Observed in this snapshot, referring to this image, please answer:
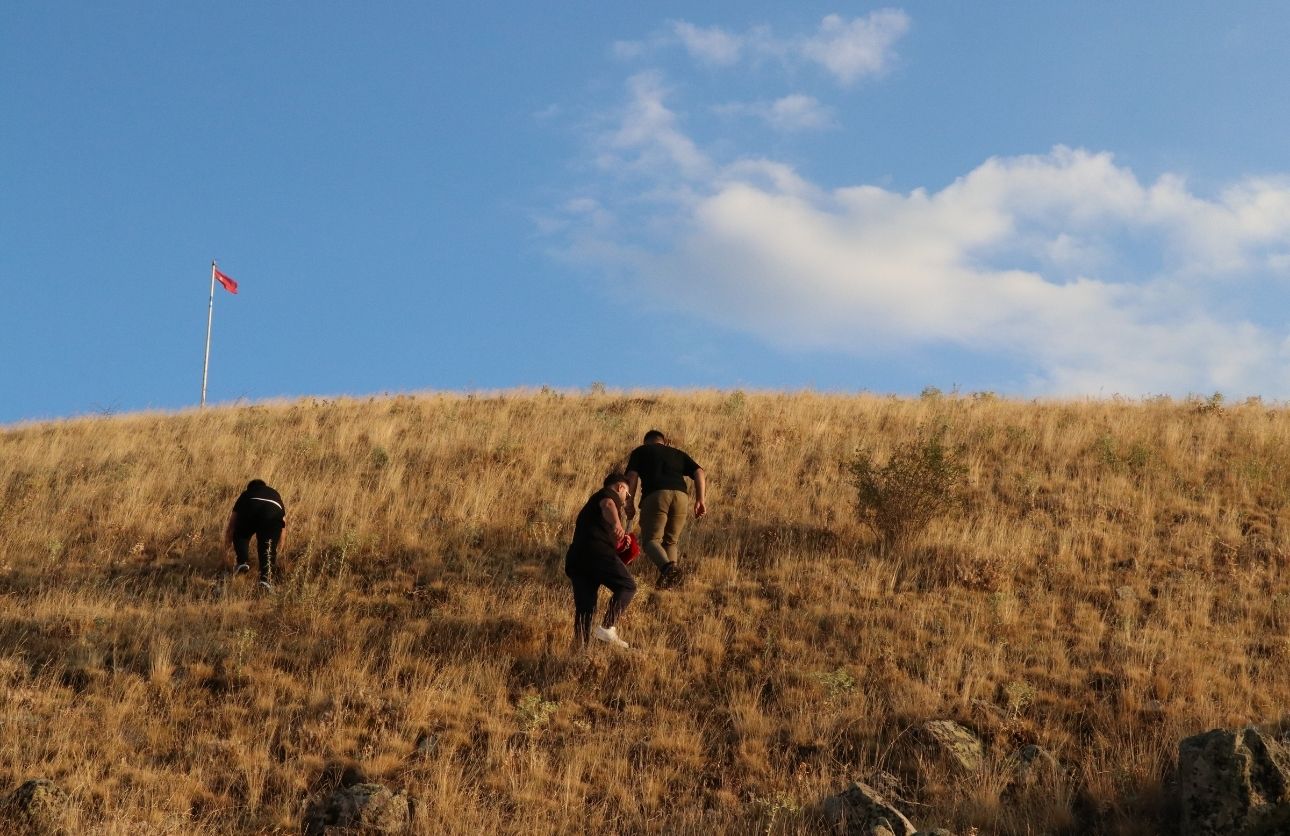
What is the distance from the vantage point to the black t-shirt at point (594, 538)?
888cm

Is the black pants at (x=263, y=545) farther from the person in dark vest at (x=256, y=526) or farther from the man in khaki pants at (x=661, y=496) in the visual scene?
the man in khaki pants at (x=661, y=496)

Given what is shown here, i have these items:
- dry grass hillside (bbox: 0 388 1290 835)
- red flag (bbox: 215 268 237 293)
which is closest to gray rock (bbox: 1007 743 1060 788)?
dry grass hillside (bbox: 0 388 1290 835)

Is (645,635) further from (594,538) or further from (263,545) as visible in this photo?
(263,545)

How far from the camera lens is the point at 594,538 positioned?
352 inches

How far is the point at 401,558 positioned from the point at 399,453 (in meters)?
4.14

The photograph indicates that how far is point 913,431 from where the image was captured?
1587 centimetres

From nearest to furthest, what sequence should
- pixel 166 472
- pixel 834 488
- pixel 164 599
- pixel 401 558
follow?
pixel 164 599 → pixel 401 558 → pixel 834 488 → pixel 166 472

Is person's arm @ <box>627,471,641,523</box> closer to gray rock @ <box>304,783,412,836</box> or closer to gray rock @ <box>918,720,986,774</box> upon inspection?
gray rock @ <box>918,720,986,774</box>

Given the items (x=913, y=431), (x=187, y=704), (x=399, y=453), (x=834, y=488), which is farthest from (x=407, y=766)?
(x=913, y=431)

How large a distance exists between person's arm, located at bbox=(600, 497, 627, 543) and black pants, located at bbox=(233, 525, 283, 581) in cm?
421

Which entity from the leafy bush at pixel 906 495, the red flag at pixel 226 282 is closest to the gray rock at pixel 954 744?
the leafy bush at pixel 906 495

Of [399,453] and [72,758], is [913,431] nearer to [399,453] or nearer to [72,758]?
[399,453]

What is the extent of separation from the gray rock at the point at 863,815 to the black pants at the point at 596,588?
117 inches

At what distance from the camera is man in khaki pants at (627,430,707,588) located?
10.7m
